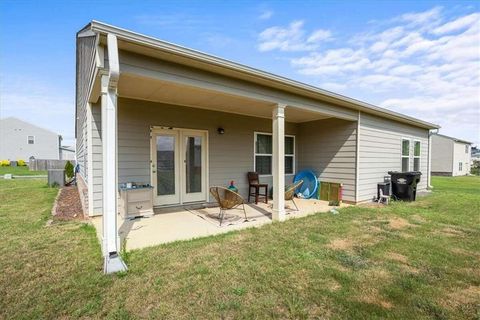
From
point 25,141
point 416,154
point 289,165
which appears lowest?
point 289,165

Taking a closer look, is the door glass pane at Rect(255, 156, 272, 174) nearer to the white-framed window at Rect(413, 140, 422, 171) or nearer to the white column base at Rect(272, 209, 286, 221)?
the white column base at Rect(272, 209, 286, 221)

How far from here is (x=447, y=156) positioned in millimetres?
21875

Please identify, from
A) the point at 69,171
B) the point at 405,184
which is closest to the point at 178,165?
the point at 405,184

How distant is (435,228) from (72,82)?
15.6 meters

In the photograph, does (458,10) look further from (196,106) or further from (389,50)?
(196,106)

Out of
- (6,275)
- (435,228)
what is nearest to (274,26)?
(435,228)

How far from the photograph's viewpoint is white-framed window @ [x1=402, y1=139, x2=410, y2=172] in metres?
9.04

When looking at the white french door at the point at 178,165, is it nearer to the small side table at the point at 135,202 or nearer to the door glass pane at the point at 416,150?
the small side table at the point at 135,202

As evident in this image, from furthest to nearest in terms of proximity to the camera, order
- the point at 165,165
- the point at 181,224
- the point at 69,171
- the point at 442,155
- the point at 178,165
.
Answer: the point at 442,155 → the point at 69,171 → the point at 178,165 → the point at 165,165 → the point at 181,224

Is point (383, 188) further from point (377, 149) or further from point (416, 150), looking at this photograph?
point (416, 150)

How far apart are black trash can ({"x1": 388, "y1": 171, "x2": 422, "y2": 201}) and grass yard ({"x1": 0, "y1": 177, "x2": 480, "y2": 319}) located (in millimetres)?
3216

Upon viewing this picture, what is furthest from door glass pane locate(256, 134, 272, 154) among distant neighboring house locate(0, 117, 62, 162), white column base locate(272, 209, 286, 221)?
distant neighboring house locate(0, 117, 62, 162)

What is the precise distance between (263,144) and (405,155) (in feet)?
18.5

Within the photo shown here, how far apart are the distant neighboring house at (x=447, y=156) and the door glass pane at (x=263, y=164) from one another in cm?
2238
